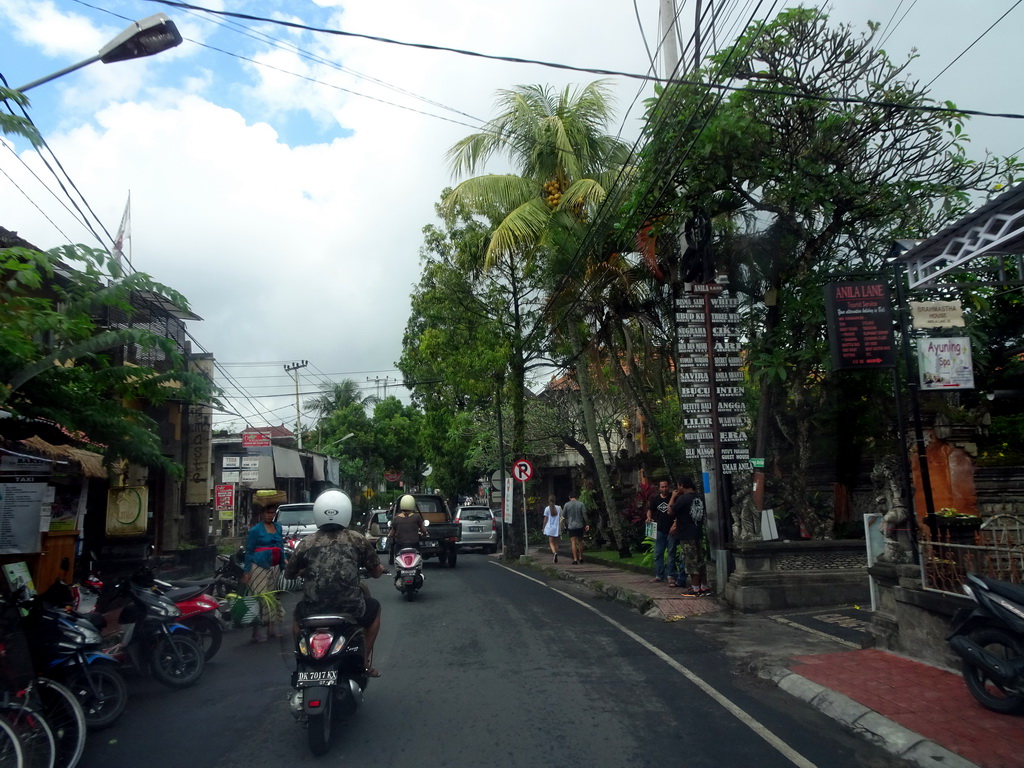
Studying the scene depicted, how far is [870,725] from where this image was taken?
20.1ft

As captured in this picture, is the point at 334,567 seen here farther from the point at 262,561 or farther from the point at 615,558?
the point at 615,558

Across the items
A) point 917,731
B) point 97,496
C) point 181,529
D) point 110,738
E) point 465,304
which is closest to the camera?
point 917,731

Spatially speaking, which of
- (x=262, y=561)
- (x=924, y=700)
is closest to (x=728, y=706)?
(x=924, y=700)

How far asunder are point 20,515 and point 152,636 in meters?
2.99

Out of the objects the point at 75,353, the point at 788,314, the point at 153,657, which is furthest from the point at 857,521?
the point at 75,353

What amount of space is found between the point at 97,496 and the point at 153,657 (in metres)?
10.5

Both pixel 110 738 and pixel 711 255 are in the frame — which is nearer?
pixel 110 738

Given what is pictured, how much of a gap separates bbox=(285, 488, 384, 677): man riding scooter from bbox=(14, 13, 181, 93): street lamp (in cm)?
450

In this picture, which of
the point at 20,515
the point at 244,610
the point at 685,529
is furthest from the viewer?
the point at 685,529

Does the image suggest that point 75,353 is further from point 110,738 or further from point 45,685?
point 110,738

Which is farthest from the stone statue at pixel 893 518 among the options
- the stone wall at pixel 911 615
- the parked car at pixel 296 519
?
the parked car at pixel 296 519

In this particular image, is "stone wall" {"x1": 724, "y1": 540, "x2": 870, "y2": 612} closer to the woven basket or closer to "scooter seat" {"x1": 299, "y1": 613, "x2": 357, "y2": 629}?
the woven basket

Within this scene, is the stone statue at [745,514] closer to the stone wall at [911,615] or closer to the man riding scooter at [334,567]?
the stone wall at [911,615]

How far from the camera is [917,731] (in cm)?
582
